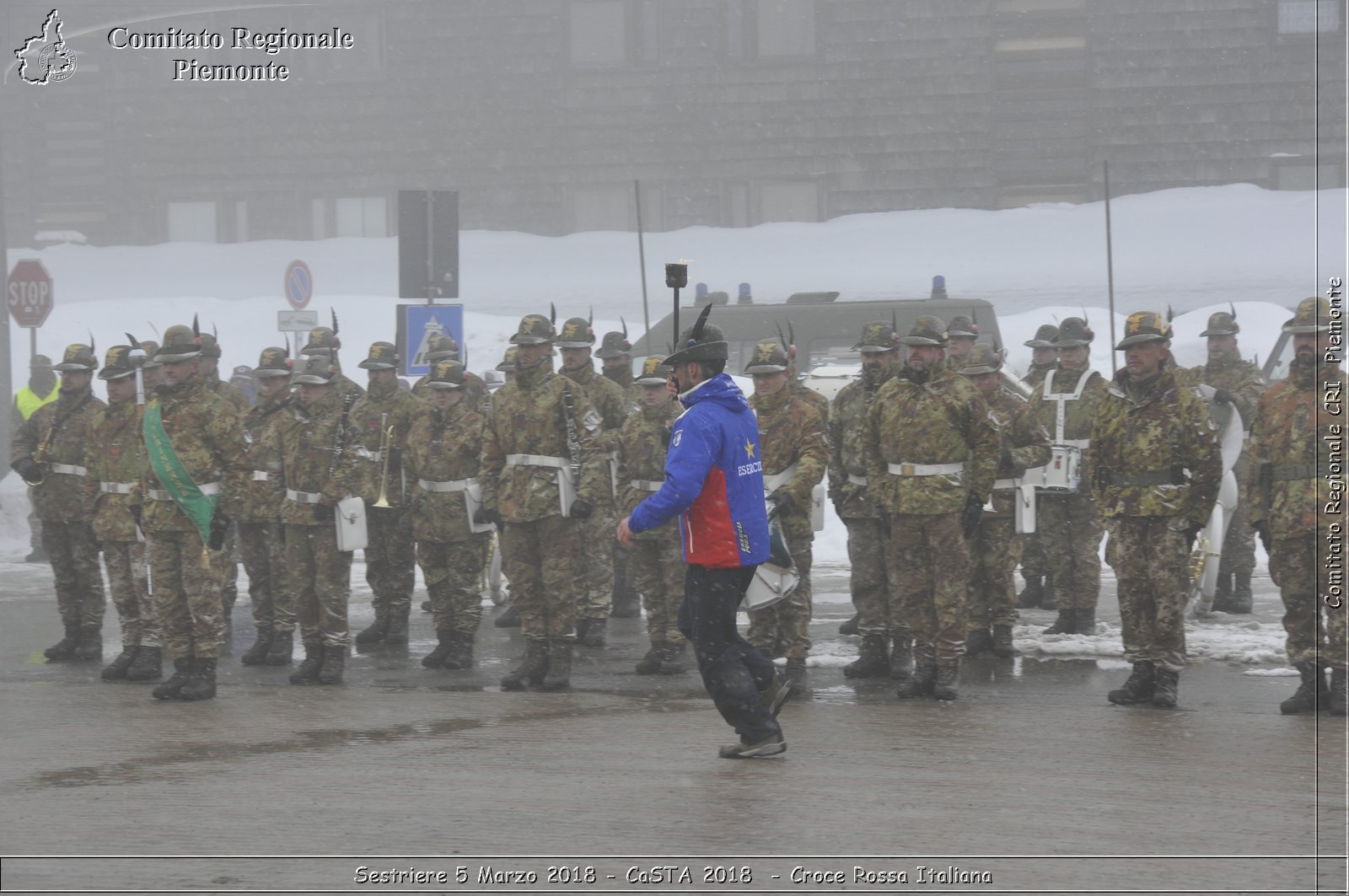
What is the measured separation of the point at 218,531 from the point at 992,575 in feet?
16.9

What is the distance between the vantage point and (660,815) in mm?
6168

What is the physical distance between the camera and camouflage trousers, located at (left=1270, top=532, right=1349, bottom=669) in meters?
8.24

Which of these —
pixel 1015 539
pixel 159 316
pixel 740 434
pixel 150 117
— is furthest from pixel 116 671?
pixel 150 117

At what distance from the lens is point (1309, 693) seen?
835 centimetres

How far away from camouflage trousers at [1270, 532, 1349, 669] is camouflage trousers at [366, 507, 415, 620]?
6459 millimetres

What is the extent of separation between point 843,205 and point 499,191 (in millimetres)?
8138

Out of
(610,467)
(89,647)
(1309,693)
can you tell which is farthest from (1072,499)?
(89,647)

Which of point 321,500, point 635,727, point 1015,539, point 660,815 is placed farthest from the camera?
point 1015,539

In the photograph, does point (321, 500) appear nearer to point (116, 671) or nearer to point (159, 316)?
point (116, 671)

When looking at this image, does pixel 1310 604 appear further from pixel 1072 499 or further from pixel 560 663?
pixel 560 663

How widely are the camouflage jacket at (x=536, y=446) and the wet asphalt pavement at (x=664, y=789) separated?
120 centimetres

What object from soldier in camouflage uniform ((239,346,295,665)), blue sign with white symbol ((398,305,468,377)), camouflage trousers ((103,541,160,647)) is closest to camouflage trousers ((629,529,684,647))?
soldier in camouflage uniform ((239,346,295,665))

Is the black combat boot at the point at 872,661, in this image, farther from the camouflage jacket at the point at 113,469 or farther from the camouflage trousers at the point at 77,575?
the camouflage trousers at the point at 77,575

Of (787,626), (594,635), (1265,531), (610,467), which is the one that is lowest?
(594,635)
